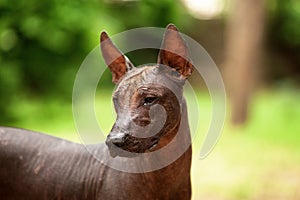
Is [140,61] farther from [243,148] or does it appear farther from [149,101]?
[149,101]

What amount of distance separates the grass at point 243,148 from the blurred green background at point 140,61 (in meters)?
0.01

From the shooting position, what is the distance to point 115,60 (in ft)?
12.3

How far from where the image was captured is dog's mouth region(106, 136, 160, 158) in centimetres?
329

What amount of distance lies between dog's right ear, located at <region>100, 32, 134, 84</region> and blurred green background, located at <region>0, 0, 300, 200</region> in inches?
82.7

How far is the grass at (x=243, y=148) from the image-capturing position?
7.04 meters

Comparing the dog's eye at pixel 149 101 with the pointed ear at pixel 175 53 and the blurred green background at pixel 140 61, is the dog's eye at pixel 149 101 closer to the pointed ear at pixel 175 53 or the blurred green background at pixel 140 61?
the pointed ear at pixel 175 53

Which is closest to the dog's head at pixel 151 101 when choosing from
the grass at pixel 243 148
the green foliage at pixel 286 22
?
the grass at pixel 243 148

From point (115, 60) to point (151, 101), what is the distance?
47 centimetres

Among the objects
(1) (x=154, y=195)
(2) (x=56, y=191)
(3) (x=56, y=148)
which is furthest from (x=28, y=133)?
(1) (x=154, y=195)

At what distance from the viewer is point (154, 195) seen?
3.73m

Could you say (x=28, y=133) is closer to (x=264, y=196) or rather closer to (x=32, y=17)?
(x=32, y=17)

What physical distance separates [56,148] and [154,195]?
0.80 metres

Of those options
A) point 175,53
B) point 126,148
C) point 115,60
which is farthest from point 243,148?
point 126,148

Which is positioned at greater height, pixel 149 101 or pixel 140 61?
pixel 140 61
